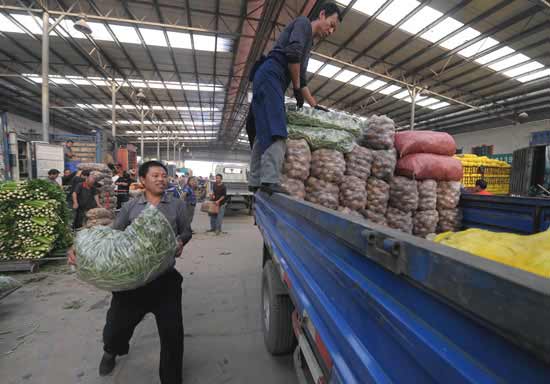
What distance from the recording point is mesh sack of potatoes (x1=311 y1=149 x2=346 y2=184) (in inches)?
93.3

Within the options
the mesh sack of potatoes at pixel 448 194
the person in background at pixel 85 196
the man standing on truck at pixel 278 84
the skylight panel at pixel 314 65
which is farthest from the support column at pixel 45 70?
the mesh sack of potatoes at pixel 448 194

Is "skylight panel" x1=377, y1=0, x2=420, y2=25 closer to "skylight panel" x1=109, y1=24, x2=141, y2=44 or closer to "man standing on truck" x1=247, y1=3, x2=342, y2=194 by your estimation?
"man standing on truck" x1=247, y1=3, x2=342, y2=194

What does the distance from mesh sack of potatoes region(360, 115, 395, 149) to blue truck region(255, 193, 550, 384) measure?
1618 mm

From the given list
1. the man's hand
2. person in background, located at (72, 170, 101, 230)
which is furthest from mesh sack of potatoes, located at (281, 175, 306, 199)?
person in background, located at (72, 170, 101, 230)

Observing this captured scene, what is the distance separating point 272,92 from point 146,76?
44.5 feet

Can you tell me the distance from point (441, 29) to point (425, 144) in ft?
22.5

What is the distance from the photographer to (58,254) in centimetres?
457

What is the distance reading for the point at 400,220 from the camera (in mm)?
2426

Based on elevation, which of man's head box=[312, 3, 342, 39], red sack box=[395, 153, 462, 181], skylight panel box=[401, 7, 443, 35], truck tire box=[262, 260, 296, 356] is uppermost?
skylight panel box=[401, 7, 443, 35]

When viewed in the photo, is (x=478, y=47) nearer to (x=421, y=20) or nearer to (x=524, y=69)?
(x=421, y=20)

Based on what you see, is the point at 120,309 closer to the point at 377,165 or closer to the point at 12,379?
the point at 12,379

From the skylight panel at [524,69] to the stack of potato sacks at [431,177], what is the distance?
9.38 m

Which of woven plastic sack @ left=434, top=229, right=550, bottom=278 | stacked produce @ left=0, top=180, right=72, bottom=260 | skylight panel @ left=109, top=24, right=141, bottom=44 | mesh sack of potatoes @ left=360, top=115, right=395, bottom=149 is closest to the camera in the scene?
woven plastic sack @ left=434, top=229, right=550, bottom=278

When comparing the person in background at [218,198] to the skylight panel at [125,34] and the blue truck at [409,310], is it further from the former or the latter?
the blue truck at [409,310]
